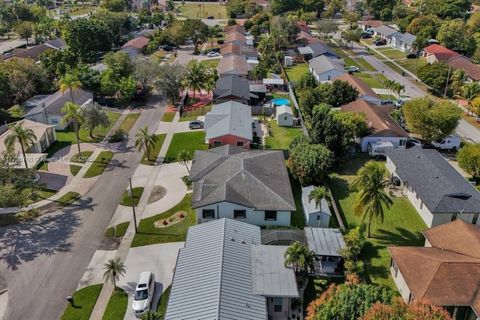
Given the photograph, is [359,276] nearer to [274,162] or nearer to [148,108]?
[274,162]

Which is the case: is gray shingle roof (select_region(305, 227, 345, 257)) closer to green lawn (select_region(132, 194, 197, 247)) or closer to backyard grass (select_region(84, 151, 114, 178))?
green lawn (select_region(132, 194, 197, 247))

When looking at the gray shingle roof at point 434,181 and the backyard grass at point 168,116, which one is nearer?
the gray shingle roof at point 434,181

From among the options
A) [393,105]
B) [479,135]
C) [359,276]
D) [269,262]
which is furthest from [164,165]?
[479,135]

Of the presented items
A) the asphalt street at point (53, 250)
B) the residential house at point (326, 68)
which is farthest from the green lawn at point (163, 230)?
the residential house at point (326, 68)

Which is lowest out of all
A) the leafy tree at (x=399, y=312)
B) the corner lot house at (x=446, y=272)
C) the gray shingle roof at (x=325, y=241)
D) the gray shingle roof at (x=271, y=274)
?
the gray shingle roof at (x=325, y=241)

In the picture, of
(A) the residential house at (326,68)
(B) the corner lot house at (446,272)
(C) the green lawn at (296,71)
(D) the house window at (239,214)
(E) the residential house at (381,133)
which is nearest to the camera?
(B) the corner lot house at (446,272)

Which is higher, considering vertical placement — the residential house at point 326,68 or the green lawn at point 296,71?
the residential house at point 326,68

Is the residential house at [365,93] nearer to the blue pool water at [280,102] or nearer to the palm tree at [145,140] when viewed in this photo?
the blue pool water at [280,102]

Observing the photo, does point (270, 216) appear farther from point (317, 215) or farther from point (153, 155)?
point (153, 155)
